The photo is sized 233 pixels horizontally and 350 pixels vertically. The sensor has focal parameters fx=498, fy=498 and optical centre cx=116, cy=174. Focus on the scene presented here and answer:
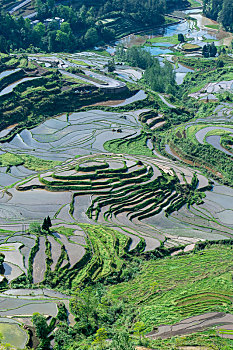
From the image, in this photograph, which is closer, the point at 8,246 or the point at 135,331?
the point at 135,331

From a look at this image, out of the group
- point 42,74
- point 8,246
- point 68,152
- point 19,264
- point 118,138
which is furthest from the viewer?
point 42,74

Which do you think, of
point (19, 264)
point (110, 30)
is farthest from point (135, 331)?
point (110, 30)

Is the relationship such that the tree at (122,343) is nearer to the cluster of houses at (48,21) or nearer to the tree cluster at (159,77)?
the tree cluster at (159,77)

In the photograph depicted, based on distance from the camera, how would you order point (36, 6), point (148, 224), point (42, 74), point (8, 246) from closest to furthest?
point (8, 246) < point (148, 224) < point (42, 74) < point (36, 6)

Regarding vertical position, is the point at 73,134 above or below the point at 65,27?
below

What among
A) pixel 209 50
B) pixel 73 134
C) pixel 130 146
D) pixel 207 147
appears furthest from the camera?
pixel 209 50

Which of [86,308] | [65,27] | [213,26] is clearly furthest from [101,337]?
[213,26]

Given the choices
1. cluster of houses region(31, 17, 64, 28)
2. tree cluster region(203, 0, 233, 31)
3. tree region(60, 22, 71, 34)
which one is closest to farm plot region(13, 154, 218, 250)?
tree region(60, 22, 71, 34)

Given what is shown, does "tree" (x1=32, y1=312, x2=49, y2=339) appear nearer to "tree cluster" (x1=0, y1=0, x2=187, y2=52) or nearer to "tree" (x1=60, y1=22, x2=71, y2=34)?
"tree cluster" (x1=0, y1=0, x2=187, y2=52)

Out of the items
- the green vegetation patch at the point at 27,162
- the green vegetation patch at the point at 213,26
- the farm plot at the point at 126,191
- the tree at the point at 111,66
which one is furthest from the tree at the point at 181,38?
the green vegetation patch at the point at 27,162

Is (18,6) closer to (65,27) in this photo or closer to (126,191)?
(65,27)

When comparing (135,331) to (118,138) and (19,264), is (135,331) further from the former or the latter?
(118,138)
